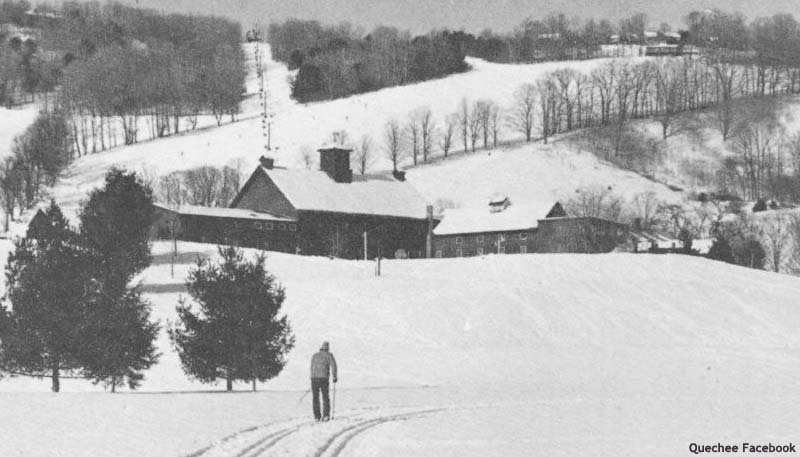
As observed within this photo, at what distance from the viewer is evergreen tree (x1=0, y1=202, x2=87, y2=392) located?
98.3 ft

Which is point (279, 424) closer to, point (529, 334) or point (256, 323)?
point (256, 323)

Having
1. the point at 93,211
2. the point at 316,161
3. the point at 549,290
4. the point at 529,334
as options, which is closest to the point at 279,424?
the point at 93,211

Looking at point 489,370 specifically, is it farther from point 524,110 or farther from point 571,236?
point 524,110

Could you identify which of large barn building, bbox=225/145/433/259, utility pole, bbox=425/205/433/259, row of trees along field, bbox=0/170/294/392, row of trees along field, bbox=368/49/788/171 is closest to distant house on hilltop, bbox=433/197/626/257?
utility pole, bbox=425/205/433/259

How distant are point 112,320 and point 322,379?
576 inches

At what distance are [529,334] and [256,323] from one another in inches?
758

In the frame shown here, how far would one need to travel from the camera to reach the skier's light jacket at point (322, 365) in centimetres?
1823

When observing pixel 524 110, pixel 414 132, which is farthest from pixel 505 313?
pixel 524 110

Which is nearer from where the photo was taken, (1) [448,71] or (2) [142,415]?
(2) [142,415]

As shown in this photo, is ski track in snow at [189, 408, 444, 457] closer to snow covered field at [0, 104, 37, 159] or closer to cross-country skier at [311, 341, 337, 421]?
cross-country skier at [311, 341, 337, 421]

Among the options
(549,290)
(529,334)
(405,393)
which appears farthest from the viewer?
(549,290)

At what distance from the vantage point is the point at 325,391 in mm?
17906

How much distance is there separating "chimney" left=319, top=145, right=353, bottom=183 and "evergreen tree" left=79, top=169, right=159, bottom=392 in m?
40.0

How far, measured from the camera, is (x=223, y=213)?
69.3 meters
